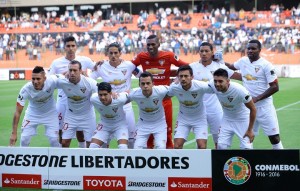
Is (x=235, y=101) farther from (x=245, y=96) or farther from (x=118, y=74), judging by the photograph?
(x=118, y=74)

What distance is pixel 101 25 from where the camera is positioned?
1957 inches

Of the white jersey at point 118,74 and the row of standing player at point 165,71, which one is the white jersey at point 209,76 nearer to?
the row of standing player at point 165,71

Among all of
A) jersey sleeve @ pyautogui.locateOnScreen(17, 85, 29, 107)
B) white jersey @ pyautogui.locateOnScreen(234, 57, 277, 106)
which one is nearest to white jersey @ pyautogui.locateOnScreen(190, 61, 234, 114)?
white jersey @ pyautogui.locateOnScreen(234, 57, 277, 106)

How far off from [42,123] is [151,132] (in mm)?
1936

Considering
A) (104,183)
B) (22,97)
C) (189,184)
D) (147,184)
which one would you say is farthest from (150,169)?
(22,97)

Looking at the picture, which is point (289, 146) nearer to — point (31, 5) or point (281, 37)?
point (281, 37)

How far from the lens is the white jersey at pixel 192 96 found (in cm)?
934

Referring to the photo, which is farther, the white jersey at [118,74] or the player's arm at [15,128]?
the white jersey at [118,74]

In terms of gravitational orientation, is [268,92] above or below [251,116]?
above

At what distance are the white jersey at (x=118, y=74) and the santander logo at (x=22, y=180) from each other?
2.84 metres

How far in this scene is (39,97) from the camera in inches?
392

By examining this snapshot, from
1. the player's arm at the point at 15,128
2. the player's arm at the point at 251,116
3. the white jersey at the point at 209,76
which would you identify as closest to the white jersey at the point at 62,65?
the player's arm at the point at 15,128

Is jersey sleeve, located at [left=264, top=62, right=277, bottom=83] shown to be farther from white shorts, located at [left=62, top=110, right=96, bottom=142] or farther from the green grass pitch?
white shorts, located at [left=62, top=110, right=96, bottom=142]

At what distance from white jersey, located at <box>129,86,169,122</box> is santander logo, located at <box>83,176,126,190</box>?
1.90m
